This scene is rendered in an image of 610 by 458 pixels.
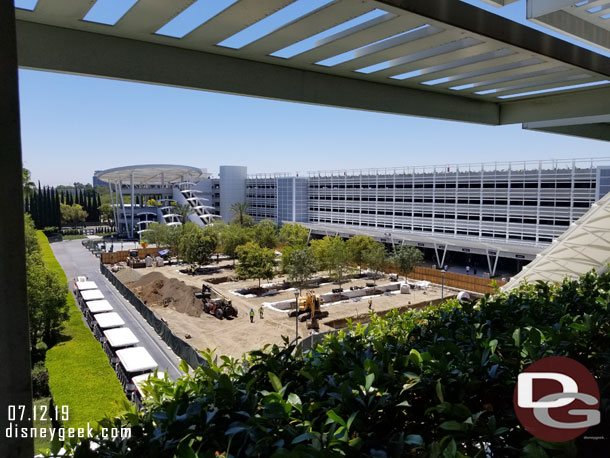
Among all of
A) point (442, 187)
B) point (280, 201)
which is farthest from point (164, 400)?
point (280, 201)

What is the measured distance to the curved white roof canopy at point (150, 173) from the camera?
62031 millimetres

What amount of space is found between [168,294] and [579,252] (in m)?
24.9

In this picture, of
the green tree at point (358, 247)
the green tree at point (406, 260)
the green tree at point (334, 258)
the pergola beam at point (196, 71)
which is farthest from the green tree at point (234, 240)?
the pergola beam at point (196, 71)

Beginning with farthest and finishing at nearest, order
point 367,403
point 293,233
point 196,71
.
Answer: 1. point 293,233
2. point 196,71
3. point 367,403

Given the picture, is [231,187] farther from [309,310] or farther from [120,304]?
[309,310]

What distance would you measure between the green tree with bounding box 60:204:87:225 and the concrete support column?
90244mm

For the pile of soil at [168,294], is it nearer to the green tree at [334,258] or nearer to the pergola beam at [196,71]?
the green tree at [334,258]

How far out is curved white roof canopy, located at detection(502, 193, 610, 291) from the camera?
11.4 meters

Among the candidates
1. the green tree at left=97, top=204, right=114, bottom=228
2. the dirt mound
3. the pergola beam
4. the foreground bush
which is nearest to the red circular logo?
the foreground bush

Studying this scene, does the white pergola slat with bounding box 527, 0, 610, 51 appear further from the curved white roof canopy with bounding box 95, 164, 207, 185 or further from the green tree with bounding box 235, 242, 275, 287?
the curved white roof canopy with bounding box 95, 164, 207, 185

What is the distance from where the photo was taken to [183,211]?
203ft

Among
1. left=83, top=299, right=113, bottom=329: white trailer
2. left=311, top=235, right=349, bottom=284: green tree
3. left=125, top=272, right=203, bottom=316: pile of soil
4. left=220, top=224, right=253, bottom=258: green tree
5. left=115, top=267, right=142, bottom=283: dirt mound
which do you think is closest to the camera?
left=83, top=299, right=113, bottom=329: white trailer

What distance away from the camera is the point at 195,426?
214 cm

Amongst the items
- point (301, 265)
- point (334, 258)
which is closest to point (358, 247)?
point (334, 258)
